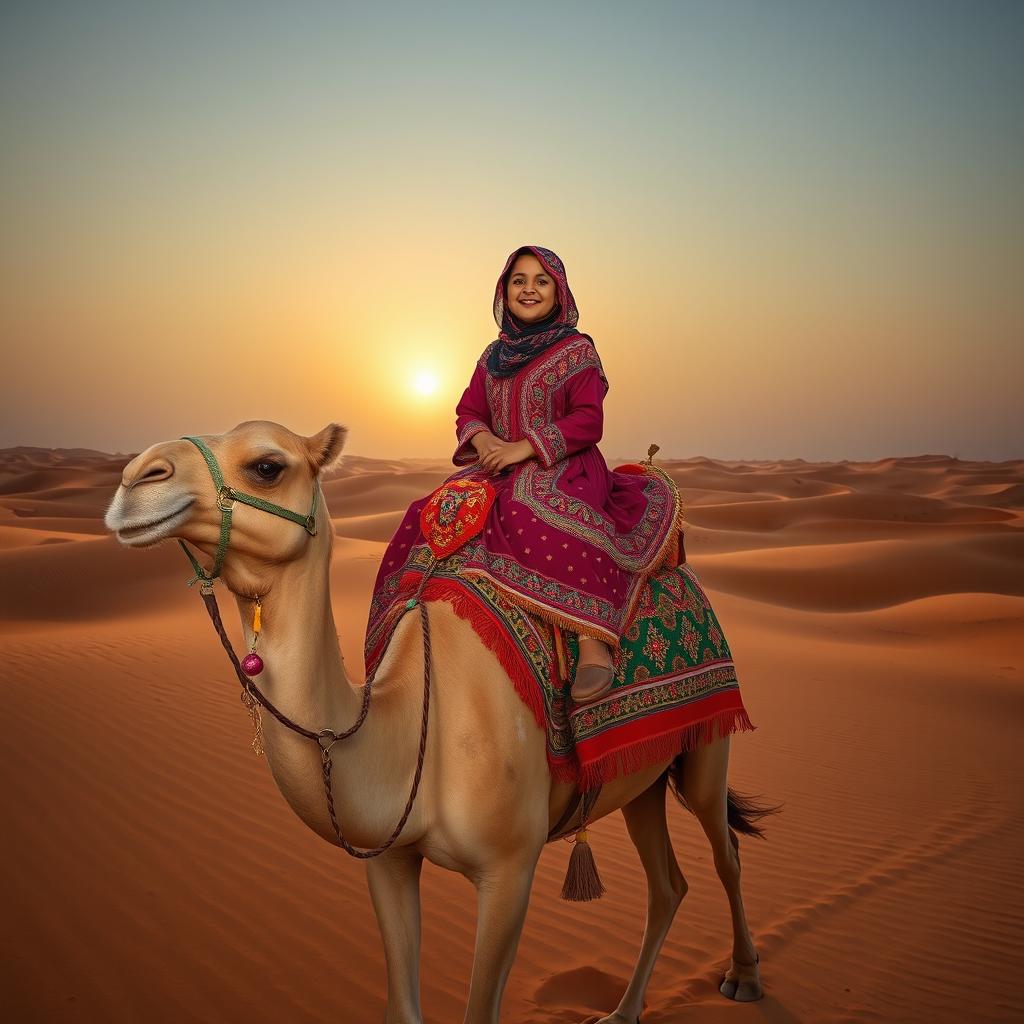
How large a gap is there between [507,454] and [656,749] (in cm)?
145

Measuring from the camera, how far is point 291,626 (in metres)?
2.38

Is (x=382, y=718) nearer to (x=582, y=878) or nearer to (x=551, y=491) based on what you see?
(x=551, y=491)

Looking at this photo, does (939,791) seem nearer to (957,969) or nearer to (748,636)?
(957,969)

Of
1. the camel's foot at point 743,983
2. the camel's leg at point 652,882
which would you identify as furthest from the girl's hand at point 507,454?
the camel's foot at point 743,983

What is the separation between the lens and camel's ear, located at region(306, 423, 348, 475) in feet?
7.95

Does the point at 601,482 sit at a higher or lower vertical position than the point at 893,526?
higher

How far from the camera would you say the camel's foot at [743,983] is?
453 cm

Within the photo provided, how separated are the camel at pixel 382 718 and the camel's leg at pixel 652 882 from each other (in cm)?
81

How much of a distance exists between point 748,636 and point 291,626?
13267 millimetres

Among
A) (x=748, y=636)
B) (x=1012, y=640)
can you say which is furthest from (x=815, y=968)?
(x=1012, y=640)

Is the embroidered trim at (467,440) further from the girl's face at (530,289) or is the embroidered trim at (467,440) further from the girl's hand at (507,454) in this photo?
the girl's face at (530,289)

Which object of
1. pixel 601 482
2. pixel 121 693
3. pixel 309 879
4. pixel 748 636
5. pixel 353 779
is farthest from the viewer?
pixel 748 636

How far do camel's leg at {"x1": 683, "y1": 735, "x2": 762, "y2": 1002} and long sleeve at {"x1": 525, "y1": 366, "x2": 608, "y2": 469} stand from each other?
1713 millimetres

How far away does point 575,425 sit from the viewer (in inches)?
139
